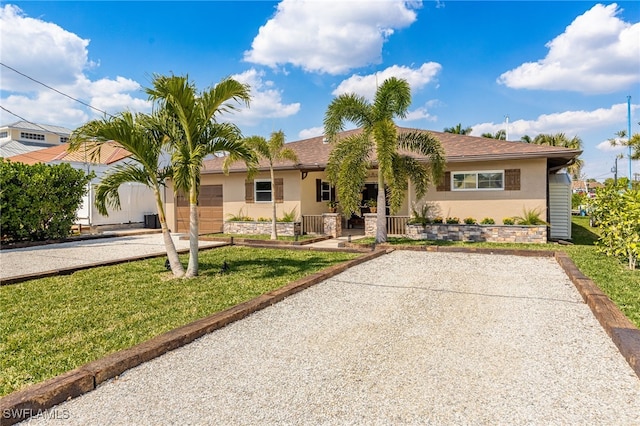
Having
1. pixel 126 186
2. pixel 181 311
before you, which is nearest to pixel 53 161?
pixel 126 186

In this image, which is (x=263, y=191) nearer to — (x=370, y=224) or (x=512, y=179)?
(x=370, y=224)

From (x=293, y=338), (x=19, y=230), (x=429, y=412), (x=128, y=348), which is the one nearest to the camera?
(x=429, y=412)

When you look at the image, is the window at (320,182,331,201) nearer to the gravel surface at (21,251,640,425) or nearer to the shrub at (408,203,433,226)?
the shrub at (408,203,433,226)

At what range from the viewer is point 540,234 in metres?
11.5

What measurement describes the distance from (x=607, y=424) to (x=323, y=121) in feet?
33.4

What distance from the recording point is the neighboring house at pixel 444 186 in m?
12.0

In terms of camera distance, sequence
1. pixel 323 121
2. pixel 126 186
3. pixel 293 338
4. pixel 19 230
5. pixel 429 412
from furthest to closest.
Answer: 1. pixel 126 186
2. pixel 19 230
3. pixel 323 121
4. pixel 293 338
5. pixel 429 412

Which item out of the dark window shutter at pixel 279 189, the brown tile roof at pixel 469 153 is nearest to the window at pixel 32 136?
the brown tile roof at pixel 469 153

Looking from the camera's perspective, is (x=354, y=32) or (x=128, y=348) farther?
(x=354, y=32)

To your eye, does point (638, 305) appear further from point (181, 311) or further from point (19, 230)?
point (19, 230)

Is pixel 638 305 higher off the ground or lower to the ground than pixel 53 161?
lower

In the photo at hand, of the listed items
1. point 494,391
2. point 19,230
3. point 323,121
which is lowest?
point 494,391

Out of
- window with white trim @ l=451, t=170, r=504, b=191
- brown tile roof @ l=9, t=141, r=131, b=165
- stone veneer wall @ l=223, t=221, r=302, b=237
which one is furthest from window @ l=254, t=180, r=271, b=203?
brown tile roof @ l=9, t=141, r=131, b=165

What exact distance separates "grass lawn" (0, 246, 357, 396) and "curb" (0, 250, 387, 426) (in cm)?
26
